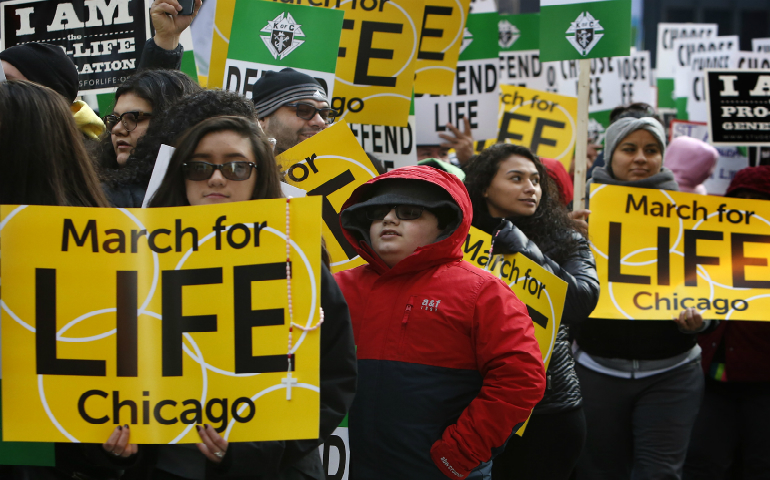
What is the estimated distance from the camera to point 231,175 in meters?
2.28

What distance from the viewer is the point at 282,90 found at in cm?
373

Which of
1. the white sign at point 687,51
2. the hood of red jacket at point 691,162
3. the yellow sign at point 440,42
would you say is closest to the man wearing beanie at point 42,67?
the yellow sign at point 440,42

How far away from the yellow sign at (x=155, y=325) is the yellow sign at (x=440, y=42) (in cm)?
342

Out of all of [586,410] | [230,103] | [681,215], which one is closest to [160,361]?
[230,103]

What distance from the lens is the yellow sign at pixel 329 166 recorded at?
3.55 m

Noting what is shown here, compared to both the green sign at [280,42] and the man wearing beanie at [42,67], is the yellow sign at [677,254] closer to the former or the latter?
the green sign at [280,42]

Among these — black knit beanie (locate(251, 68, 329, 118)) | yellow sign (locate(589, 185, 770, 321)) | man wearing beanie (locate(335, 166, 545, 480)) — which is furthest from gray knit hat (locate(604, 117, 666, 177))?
man wearing beanie (locate(335, 166, 545, 480))

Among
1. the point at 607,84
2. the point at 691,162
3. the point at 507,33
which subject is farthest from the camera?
the point at 607,84

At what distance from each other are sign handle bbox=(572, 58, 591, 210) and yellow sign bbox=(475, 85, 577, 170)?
190cm

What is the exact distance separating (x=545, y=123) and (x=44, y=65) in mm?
4597

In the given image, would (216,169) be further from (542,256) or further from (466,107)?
(466,107)

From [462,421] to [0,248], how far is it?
1404 mm

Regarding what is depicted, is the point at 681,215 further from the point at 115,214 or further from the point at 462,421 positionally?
the point at 115,214

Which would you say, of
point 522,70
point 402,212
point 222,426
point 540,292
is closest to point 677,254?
point 540,292
